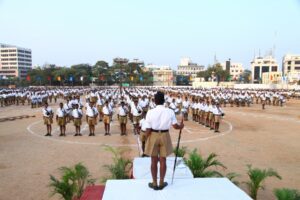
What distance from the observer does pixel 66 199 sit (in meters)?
5.52

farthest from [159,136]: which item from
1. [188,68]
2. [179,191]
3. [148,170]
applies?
[188,68]

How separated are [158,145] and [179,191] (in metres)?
0.83

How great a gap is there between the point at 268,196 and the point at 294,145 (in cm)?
611

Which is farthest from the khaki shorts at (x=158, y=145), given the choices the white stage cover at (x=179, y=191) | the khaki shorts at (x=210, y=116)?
the khaki shorts at (x=210, y=116)

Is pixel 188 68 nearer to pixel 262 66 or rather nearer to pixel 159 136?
pixel 262 66

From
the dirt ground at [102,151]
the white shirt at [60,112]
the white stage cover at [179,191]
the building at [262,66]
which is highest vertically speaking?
the building at [262,66]

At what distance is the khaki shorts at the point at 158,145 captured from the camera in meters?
4.97

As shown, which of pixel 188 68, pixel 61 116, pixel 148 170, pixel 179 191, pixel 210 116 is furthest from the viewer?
pixel 188 68

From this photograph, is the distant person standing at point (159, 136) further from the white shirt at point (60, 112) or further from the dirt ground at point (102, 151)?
the white shirt at point (60, 112)

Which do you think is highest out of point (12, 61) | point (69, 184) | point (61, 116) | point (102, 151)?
point (12, 61)

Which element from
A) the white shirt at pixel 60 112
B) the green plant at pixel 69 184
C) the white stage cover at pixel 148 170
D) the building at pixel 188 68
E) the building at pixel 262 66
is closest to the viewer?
the green plant at pixel 69 184

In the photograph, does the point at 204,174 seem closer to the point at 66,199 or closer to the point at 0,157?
the point at 66,199

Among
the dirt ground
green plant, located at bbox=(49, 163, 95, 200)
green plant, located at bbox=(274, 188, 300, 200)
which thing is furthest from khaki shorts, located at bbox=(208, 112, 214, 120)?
green plant, located at bbox=(274, 188, 300, 200)

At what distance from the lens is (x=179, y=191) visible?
188 inches
